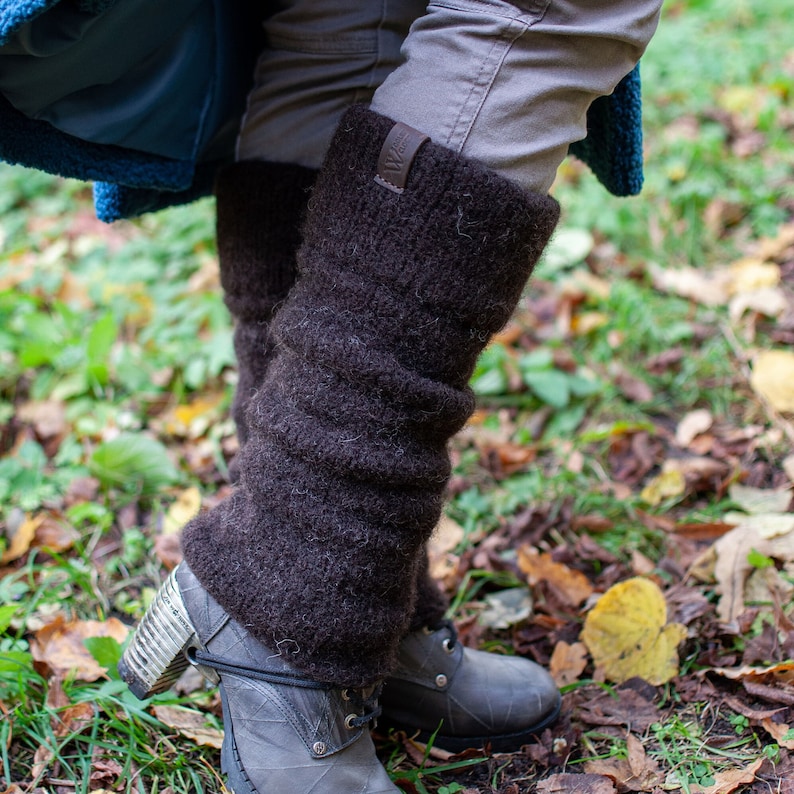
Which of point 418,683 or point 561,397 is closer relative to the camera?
point 418,683

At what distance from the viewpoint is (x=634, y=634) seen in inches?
47.6

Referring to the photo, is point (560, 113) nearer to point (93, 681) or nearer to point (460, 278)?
point (460, 278)

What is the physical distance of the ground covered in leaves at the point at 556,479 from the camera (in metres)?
1.09

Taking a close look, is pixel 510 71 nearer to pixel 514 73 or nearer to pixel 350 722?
pixel 514 73

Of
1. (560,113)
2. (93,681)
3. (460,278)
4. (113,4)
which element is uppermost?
(113,4)

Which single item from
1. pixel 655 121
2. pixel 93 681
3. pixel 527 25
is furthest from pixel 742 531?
pixel 655 121

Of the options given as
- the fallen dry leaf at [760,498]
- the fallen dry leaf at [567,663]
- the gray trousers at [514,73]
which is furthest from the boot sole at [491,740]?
the gray trousers at [514,73]

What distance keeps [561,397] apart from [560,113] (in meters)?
1.01

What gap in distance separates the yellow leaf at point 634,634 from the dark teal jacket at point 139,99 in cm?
59

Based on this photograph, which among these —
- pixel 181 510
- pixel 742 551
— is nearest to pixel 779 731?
pixel 742 551

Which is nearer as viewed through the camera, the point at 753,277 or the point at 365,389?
the point at 365,389

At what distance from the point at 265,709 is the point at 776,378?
4.11 feet

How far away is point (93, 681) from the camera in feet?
3.89

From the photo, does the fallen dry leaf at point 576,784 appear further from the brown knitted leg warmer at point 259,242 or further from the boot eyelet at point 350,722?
the brown knitted leg warmer at point 259,242
